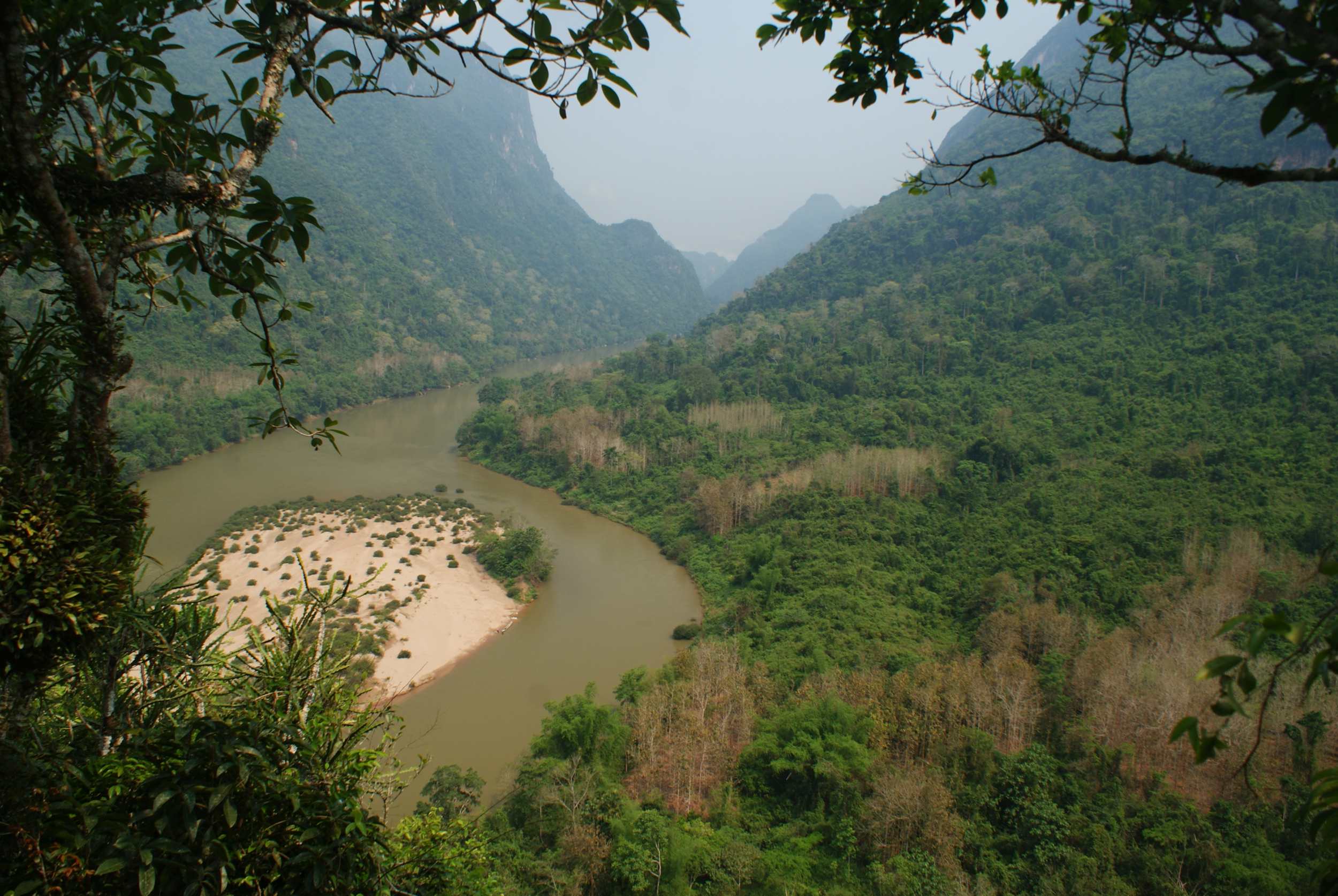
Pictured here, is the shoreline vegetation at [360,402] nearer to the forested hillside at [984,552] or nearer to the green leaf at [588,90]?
the green leaf at [588,90]

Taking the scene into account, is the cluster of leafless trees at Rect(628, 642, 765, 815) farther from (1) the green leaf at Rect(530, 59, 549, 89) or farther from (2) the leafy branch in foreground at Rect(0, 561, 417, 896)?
(1) the green leaf at Rect(530, 59, 549, 89)

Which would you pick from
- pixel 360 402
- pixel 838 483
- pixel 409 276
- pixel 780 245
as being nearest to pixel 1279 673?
pixel 838 483

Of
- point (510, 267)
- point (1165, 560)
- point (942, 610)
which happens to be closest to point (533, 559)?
point (942, 610)

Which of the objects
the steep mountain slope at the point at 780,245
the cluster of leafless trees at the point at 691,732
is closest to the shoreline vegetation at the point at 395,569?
the cluster of leafless trees at the point at 691,732

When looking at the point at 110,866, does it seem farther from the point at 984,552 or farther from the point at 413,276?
the point at 413,276

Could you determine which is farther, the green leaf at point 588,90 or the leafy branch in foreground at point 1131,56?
the green leaf at point 588,90

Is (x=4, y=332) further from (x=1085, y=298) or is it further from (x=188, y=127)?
(x=1085, y=298)
